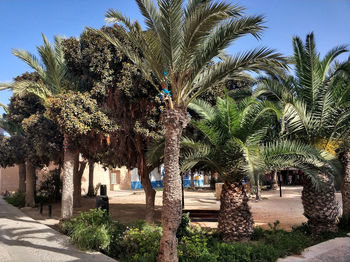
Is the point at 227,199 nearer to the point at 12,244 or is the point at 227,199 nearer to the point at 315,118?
the point at 315,118

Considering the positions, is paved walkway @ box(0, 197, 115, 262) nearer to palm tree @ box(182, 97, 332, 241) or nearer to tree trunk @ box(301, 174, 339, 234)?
palm tree @ box(182, 97, 332, 241)

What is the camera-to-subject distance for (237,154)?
26.3 feet

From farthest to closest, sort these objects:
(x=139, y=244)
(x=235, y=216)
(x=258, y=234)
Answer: (x=258, y=234) < (x=235, y=216) < (x=139, y=244)

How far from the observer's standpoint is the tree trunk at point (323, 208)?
28.0 ft

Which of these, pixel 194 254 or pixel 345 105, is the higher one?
pixel 345 105

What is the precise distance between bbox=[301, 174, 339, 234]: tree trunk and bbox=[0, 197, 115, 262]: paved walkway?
5.94m

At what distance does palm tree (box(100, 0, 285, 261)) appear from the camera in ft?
19.0

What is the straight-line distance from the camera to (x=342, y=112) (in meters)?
8.95

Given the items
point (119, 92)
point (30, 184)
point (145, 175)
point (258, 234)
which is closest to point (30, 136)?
point (30, 184)

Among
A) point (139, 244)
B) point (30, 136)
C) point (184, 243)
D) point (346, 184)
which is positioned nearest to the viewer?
point (139, 244)

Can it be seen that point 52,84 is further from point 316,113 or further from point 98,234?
point 316,113

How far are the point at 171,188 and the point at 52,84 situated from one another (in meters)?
8.18

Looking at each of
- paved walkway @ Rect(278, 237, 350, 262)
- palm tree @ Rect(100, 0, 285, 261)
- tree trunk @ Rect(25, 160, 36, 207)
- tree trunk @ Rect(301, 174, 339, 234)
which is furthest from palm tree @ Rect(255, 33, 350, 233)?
tree trunk @ Rect(25, 160, 36, 207)

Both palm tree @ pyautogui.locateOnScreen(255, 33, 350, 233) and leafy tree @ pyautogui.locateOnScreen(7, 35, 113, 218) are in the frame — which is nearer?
palm tree @ pyautogui.locateOnScreen(255, 33, 350, 233)
